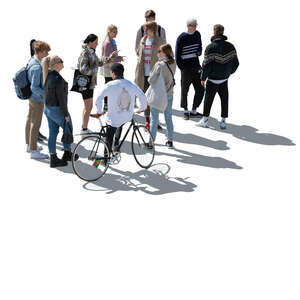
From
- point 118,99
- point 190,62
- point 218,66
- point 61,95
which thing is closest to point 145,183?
point 118,99

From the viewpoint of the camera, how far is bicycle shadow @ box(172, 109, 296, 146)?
33.8 feet

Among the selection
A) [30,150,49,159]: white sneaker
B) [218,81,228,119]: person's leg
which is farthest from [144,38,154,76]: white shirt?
[30,150,49,159]: white sneaker

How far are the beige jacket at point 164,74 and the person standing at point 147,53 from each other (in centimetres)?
123

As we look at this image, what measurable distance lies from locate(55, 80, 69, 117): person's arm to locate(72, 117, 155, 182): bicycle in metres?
0.61

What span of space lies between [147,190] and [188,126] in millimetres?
3752

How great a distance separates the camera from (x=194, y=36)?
11055 millimetres

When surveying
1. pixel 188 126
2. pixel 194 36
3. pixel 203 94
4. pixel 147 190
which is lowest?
pixel 147 190

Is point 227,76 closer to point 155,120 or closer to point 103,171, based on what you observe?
point 155,120

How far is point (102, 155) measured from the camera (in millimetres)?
8141

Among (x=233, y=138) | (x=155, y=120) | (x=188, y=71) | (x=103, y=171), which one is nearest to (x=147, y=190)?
(x=103, y=171)

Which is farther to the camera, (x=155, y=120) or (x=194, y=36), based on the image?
(x=194, y=36)

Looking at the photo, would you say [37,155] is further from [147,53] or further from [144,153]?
[147,53]

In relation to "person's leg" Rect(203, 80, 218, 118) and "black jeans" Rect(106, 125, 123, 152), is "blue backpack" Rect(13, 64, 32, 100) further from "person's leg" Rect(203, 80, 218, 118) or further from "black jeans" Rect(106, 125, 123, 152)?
"person's leg" Rect(203, 80, 218, 118)

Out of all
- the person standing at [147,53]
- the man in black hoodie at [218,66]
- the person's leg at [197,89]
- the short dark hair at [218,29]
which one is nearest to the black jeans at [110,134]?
the person standing at [147,53]
